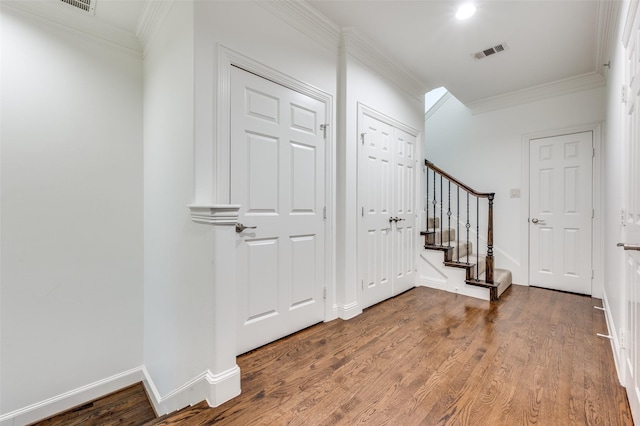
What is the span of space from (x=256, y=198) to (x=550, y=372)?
220 cm

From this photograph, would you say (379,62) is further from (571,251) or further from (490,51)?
(571,251)

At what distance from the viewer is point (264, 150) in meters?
2.05

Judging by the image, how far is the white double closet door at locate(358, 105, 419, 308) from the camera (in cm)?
279

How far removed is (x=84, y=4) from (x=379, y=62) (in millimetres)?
2535

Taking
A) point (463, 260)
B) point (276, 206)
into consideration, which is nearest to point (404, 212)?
point (463, 260)

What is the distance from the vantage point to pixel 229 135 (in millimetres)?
Answer: 1860

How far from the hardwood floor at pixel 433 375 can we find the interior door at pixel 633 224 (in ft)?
0.71

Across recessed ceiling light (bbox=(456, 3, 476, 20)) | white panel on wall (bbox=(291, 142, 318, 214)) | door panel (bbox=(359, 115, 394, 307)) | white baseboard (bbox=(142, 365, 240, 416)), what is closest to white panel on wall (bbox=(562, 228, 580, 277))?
door panel (bbox=(359, 115, 394, 307))

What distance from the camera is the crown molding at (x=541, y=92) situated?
332 cm

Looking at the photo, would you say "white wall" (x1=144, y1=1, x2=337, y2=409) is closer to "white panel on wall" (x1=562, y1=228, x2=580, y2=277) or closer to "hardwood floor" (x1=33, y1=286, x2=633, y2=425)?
"hardwood floor" (x1=33, y1=286, x2=633, y2=425)

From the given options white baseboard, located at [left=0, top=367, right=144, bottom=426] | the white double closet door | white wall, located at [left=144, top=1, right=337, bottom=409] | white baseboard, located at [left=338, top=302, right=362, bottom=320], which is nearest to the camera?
white wall, located at [left=144, top=1, right=337, bottom=409]

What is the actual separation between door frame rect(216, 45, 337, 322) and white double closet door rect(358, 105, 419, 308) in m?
0.36

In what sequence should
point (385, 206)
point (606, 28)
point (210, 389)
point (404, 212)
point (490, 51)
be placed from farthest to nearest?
1. point (404, 212)
2. point (385, 206)
3. point (490, 51)
4. point (606, 28)
5. point (210, 389)

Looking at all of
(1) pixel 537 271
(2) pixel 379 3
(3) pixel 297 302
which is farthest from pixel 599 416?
(2) pixel 379 3
